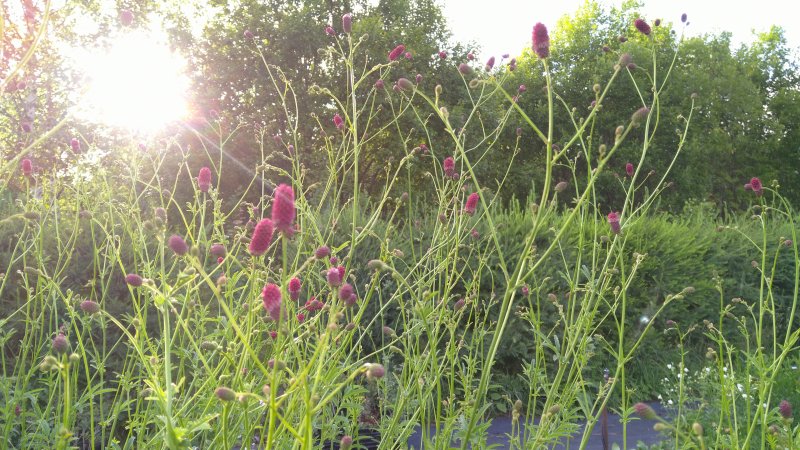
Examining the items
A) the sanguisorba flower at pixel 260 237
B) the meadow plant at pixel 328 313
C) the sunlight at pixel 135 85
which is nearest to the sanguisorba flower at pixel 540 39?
the meadow plant at pixel 328 313

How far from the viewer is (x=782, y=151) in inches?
1133

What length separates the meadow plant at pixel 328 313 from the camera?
1.59 metres

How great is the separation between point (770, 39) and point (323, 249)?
124 feet

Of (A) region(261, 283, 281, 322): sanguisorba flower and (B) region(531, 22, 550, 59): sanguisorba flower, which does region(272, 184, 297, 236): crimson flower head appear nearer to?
(A) region(261, 283, 281, 322): sanguisorba flower

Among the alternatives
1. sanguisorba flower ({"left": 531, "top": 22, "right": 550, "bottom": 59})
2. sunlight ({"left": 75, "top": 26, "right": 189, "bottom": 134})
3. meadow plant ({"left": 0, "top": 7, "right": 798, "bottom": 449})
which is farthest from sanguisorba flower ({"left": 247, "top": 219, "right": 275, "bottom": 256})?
sanguisorba flower ({"left": 531, "top": 22, "right": 550, "bottom": 59})

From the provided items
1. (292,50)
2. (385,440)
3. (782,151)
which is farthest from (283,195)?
(782,151)

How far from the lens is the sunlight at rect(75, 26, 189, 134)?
6.27 metres

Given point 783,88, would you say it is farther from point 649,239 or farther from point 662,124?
point 649,239

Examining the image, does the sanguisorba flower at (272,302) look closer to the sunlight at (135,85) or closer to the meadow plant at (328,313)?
the meadow plant at (328,313)

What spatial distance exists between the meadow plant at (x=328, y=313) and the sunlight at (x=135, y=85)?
572 millimetres

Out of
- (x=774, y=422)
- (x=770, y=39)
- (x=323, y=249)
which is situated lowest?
(x=774, y=422)

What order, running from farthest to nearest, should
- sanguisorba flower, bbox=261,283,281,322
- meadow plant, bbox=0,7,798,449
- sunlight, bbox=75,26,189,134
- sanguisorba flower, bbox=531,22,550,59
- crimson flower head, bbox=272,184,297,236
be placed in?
sunlight, bbox=75,26,189,134, sanguisorba flower, bbox=531,22,550,59, meadow plant, bbox=0,7,798,449, sanguisorba flower, bbox=261,283,281,322, crimson flower head, bbox=272,184,297,236

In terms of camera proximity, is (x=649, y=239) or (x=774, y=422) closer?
(x=774, y=422)

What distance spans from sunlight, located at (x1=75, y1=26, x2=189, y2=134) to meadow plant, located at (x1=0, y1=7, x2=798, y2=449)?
1.88 feet
